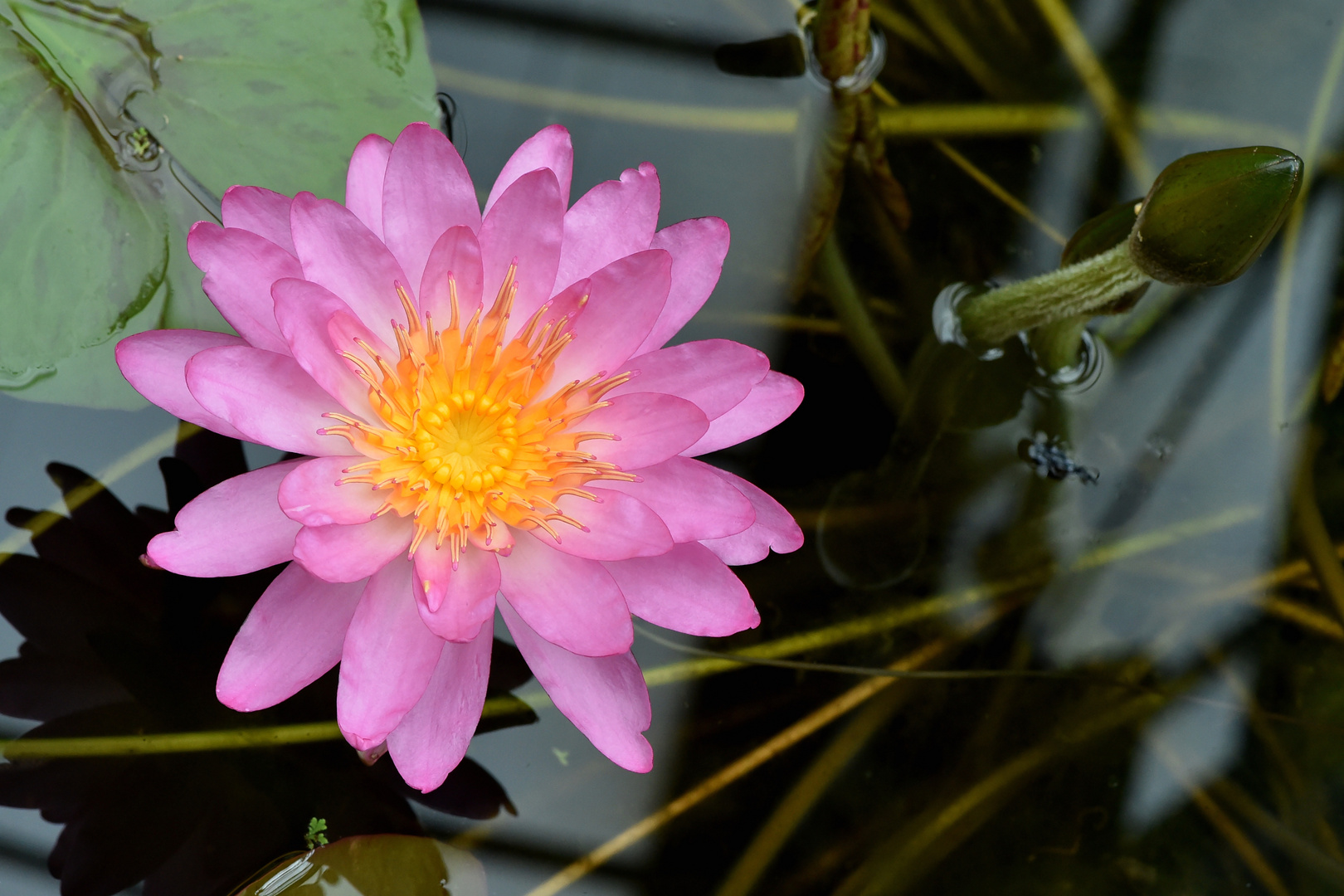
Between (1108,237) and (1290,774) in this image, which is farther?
(1290,774)

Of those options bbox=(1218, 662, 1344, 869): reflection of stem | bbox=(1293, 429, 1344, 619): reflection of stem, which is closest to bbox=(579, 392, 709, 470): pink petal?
bbox=(1218, 662, 1344, 869): reflection of stem

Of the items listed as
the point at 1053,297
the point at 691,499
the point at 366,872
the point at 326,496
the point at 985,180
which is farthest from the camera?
the point at 985,180

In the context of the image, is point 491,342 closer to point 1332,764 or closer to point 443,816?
point 443,816

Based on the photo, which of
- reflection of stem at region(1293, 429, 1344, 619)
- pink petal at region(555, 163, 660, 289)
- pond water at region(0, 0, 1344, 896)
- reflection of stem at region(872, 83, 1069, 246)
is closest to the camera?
pink petal at region(555, 163, 660, 289)

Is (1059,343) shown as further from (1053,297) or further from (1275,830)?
(1275,830)

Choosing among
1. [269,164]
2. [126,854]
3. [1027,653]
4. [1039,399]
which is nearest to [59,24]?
[269,164]

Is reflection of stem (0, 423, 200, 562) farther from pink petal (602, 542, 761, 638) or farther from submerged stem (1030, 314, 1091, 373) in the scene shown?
submerged stem (1030, 314, 1091, 373)

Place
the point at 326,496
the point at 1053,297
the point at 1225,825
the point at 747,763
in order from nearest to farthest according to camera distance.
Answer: the point at 326,496, the point at 1053,297, the point at 747,763, the point at 1225,825

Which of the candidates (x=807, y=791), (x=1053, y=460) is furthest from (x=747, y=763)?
(x=1053, y=460)

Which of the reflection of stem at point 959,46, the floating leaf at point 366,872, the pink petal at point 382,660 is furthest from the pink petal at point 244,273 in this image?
the reflection of stem at point 959,46
